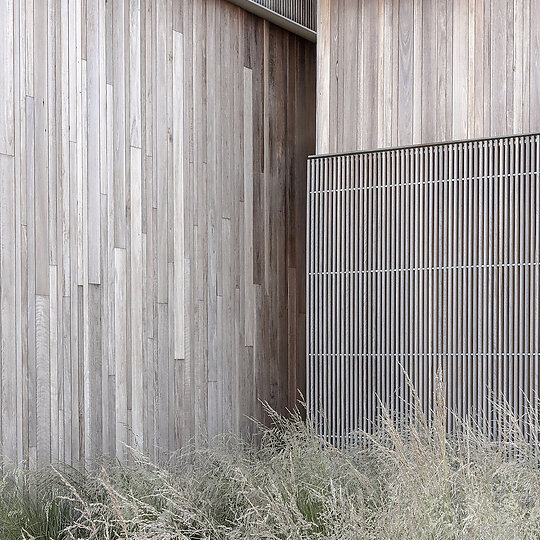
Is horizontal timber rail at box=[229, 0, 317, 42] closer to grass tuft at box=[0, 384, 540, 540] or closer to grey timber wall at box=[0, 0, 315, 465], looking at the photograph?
grey timber wall at box=[0, 0, 315, 465]

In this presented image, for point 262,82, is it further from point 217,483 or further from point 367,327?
point 217,483

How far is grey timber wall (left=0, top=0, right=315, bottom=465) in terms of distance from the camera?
15.3 feet

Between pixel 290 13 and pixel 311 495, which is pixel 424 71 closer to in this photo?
pixel 290 13

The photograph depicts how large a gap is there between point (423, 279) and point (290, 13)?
2.18 meters

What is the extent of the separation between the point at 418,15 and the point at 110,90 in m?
1.94

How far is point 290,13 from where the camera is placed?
640 centimetres

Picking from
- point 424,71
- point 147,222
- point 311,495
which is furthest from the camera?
point 424,71

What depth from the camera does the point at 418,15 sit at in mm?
5641

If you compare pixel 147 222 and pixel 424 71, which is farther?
pixel 424 71

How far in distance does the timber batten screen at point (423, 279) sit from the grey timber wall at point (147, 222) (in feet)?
1.84

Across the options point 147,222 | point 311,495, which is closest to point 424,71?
point 147,222

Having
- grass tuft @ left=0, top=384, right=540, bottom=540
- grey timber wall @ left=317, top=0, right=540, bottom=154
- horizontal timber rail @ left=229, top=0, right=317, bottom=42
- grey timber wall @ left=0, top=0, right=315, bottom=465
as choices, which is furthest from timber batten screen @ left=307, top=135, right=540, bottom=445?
horizontal timber rail @ left=229, top=0, right=317, bottom=42

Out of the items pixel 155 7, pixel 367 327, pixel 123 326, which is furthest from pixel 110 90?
pixel 367 327

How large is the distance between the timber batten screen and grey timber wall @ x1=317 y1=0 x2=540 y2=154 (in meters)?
0.14
